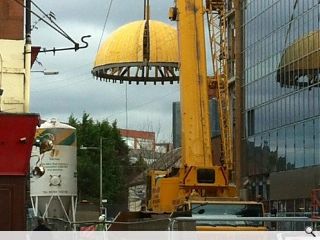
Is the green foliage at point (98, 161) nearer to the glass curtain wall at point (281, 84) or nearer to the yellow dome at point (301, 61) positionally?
the glass curtain wall at point (281, 84)

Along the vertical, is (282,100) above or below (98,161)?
above

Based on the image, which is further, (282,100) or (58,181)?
(282,100)

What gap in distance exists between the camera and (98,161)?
7362 centimetres

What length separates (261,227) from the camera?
1401cm

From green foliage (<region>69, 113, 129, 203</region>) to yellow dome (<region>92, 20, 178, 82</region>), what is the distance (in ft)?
28.0

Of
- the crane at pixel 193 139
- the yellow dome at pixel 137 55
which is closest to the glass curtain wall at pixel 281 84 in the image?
the yellow dome at pixel 137 55

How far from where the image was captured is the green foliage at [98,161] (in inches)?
2847

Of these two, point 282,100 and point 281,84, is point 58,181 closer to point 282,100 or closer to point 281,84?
point 282,100

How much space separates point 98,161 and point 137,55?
13.5 m

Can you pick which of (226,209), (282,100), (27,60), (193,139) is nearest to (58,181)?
(193,139)

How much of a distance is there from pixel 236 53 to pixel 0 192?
155 feet

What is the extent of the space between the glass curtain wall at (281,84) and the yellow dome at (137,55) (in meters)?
9.81

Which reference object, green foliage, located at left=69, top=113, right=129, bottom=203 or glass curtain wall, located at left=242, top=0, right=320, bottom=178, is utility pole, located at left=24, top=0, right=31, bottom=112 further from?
green foliage, located at left=69, top=113, right=129, bottom=203

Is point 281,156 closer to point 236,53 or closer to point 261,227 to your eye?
point 236,53
